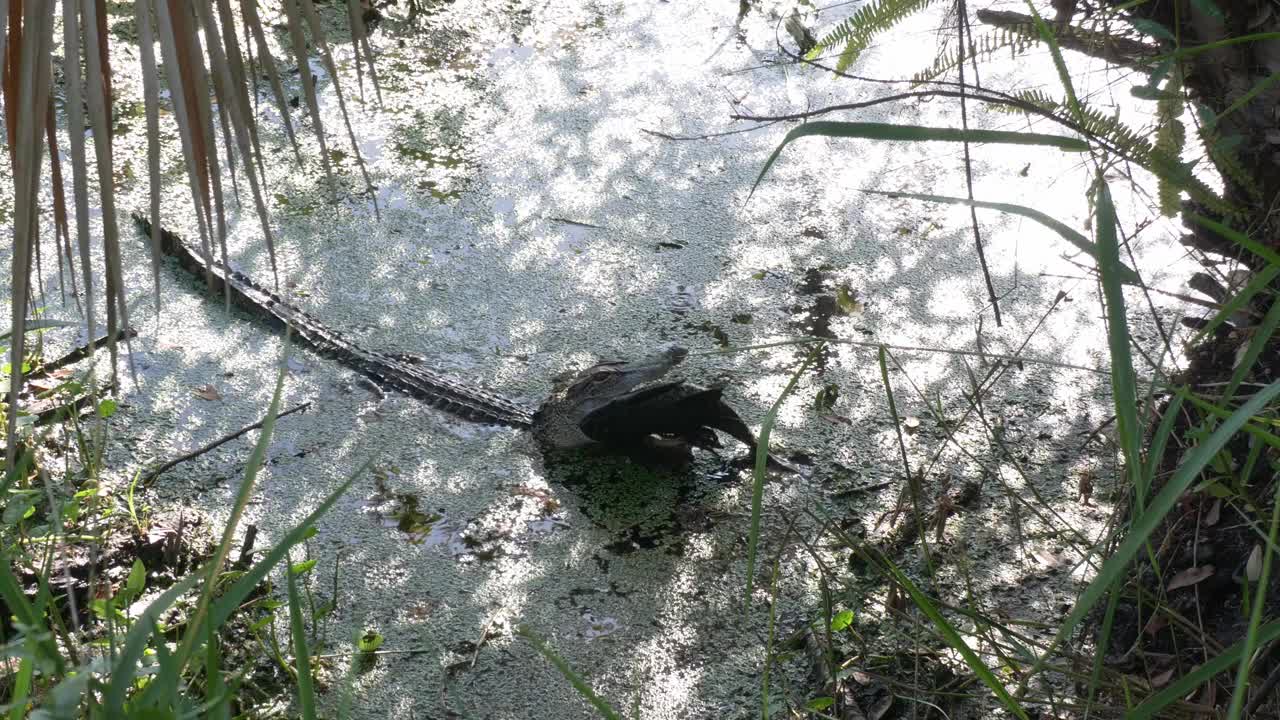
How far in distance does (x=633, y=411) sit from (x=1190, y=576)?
3.22 ft

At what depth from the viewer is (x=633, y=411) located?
205cm

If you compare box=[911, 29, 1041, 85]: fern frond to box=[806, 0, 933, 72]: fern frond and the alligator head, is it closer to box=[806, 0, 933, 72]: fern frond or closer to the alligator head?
box=[806, 0, 933, 72]: fern frond

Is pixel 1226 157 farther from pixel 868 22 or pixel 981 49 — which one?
pixel 868 22

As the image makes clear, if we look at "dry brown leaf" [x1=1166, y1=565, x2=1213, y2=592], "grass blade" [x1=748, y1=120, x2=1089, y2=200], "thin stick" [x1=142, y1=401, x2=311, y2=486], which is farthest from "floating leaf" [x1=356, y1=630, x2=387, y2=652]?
"dry brown leaf" [x1=1166, y1=565, x2=1213, y2=592]

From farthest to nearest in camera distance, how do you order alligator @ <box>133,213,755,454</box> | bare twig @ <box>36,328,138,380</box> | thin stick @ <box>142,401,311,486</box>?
1. bare twig @ <box>36,328,138,380</box>
2. alligator @ <box>133,213,755,454</box>
3. thin stick @ <box>142,401,311,486</box>

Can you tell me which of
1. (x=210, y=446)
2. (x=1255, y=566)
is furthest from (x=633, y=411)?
(x=1255, y=566)

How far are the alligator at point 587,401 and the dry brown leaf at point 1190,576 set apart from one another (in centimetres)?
82

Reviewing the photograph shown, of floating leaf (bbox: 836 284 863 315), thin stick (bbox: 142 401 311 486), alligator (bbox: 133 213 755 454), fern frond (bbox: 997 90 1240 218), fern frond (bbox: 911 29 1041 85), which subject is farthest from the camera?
floating leaf (bbox: 836 284 863 315)

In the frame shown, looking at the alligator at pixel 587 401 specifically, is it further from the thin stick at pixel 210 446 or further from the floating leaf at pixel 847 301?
the floating leaf at pixel 847 301

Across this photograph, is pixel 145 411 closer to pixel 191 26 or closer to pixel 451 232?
pixel 451 232

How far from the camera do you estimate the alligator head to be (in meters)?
2.04

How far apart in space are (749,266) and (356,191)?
3.48 ft

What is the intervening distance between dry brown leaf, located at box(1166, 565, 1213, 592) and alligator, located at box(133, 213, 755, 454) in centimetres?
82

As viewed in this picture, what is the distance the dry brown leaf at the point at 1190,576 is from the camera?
1415mm
